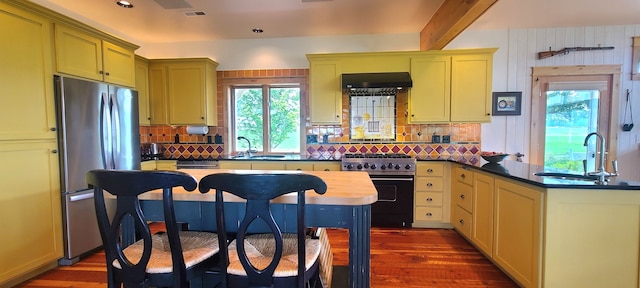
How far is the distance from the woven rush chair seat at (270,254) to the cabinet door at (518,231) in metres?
1.54

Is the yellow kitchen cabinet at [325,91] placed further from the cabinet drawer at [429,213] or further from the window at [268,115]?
the cabinet drawer at [429,213]

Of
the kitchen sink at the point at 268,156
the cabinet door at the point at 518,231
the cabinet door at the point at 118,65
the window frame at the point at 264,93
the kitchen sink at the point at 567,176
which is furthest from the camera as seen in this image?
the window frame at the point at 264,93

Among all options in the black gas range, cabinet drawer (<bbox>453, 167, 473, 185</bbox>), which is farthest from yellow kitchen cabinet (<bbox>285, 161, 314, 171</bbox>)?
cabinet drawer (<bbox>453, 167, 473, 185</bbox>)

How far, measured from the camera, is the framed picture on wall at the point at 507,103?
360cm

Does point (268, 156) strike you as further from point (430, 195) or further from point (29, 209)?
point (29, 209)

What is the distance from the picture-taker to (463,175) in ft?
9.80

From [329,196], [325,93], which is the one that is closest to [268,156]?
[325,93]

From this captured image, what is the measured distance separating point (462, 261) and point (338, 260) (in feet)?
3.73

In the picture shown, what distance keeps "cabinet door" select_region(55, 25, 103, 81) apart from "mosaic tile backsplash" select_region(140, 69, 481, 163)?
4.96 ft

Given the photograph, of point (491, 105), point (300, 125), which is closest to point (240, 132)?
point (300, 125)

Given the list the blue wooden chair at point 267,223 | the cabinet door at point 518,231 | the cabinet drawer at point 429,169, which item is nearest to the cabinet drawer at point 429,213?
the cabinet drawer at point 429,169

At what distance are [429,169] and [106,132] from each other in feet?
11.3

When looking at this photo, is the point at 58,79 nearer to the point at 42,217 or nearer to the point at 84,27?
the point at 84,27

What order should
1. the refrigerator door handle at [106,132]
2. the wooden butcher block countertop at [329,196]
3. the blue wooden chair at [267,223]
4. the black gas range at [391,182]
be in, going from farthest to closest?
1. the black gas range at [391,182]
2. the refrigerator door handle at [106,132]
3. the wooden butcher block countertop at [329,196]
4. the blue wooden chair at [267,223]
